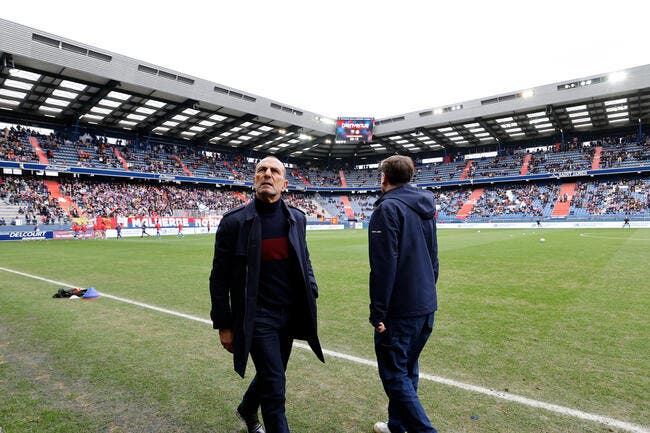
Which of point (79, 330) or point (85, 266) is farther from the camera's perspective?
point (85, 266)

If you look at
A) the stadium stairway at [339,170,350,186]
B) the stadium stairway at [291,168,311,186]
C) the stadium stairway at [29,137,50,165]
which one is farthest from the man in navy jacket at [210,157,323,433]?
the stadium stairway at [339,170,350,186]

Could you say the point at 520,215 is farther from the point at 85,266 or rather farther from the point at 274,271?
the point at 274,271

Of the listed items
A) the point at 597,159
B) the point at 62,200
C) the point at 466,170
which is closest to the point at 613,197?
the point at 597,159

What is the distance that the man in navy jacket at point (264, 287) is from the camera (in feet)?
8.70

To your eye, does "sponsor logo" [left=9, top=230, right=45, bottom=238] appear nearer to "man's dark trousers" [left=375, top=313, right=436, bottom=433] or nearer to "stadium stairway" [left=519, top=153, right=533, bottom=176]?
"man's dark trousers" [left=375, top=313, right=436, bottom=433]

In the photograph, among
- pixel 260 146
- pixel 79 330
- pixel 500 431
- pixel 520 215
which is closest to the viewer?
pixel 500 431

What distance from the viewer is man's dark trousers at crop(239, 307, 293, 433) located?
2.56 metres

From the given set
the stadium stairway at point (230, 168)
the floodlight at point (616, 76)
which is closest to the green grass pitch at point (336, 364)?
the floodlight at point (616, 76)

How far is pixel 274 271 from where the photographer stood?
9.25 ft

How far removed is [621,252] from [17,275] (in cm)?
2305

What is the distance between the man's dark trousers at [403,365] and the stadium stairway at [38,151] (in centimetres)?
4694

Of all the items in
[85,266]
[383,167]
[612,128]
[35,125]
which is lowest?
[85,266]

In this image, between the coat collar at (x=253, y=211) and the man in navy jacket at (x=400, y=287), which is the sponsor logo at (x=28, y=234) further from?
the man in navy jacket at (x=400, y=287)

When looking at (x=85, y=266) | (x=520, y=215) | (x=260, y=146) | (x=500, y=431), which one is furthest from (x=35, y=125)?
(x=520, y=215)
